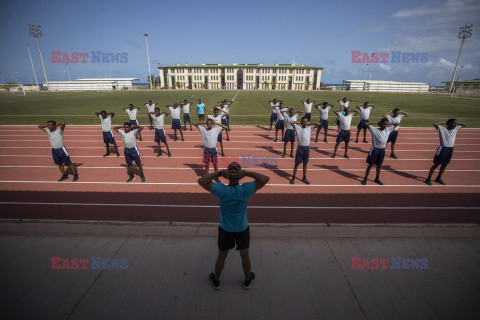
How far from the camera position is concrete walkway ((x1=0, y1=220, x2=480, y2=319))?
10.2 feet

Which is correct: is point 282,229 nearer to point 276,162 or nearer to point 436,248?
point 436,248

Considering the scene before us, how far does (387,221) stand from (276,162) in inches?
186

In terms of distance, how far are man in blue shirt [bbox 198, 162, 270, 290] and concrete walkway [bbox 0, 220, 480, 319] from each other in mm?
626

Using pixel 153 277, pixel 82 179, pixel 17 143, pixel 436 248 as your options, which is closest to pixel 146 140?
pixel 82 179

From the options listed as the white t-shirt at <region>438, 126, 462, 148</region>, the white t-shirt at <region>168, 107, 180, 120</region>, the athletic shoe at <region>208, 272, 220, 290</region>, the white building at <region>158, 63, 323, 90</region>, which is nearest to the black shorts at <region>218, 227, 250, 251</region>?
the athletic shoe at <region>208, 272, 220, 290</region>

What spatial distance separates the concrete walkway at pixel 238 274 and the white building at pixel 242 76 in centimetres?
9870

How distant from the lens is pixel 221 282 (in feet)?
11.7

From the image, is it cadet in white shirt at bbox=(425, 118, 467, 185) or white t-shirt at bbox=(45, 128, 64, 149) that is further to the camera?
white t-shirt at bbox=(45, 128, 64, 149)

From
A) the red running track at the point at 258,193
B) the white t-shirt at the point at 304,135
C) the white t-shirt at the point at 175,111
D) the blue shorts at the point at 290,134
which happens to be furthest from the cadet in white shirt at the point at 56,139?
the blue shorts at the point at 290,134

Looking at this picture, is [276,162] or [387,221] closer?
[387,221]

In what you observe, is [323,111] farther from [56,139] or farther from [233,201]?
[56,139]

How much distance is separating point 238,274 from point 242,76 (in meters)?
103

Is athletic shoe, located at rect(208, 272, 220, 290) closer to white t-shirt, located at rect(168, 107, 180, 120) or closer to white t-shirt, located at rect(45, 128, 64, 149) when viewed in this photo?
white t-shirt, located at rect(45, 128, 64, 149)

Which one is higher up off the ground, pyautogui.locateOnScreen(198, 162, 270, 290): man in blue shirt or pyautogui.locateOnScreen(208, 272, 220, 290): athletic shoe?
pyautogui.locateOnScreen(198, 162, 270, 290): man in blue shirt
